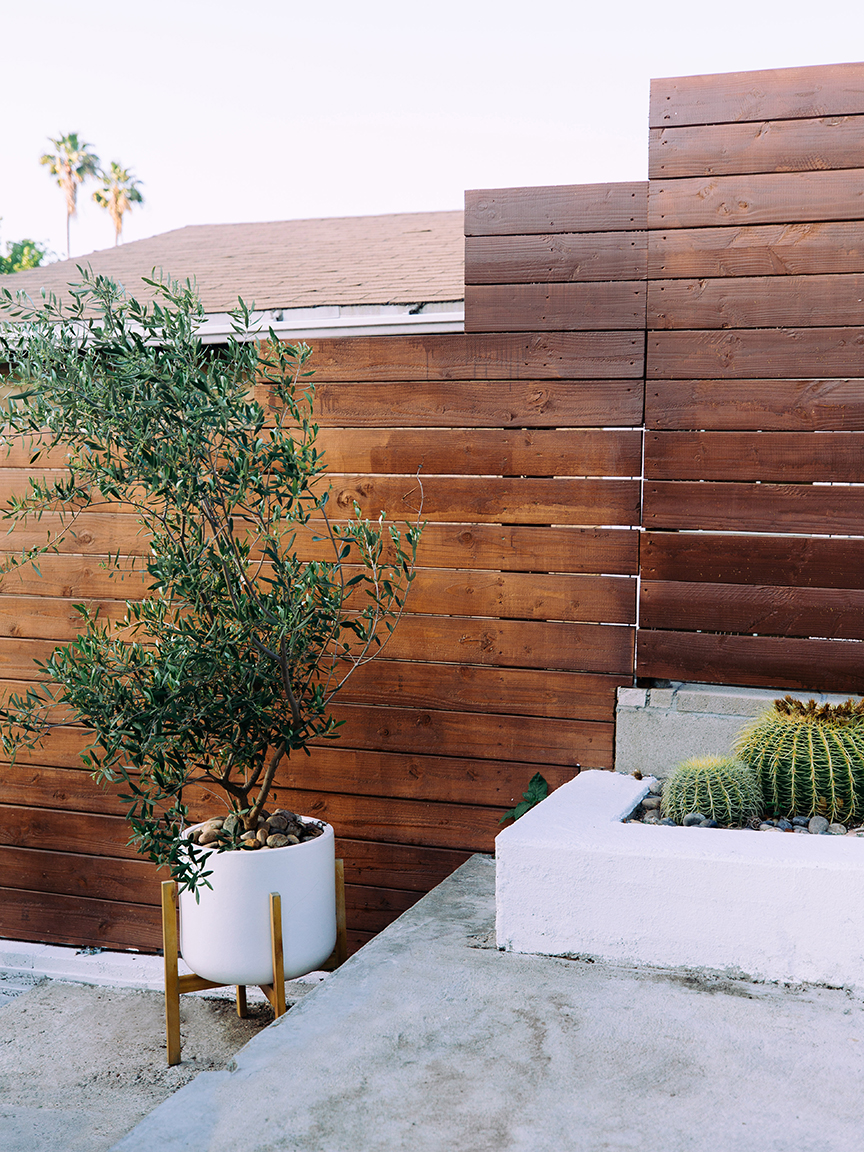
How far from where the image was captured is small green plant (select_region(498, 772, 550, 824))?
11.2 ft

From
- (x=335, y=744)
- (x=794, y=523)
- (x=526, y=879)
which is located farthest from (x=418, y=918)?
(x=794, y=523)

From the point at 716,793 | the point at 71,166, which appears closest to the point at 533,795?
the point at 716,793

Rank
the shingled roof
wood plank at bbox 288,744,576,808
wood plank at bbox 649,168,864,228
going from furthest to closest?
the shingled roof → wood plank at bbox 288,744,576,808 → wood plank at bbox 649,168,864,228

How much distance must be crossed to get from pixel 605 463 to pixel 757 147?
1.15 metres

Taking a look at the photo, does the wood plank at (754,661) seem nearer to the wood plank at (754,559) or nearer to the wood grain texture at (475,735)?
the wood plank at (754,559)

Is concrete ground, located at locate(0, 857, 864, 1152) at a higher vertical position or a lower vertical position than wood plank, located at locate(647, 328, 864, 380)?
lower

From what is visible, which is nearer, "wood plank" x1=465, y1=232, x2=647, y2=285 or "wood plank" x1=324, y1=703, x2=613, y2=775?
"wood plank" x1=465, y1=232, x2=647, y2=285

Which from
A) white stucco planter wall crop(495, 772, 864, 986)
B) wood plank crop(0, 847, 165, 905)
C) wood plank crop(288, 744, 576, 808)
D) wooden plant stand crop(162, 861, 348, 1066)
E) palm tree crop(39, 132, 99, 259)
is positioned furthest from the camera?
palm tree crop(39, 132, 99, 259)

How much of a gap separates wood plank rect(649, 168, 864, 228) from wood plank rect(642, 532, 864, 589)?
1.07 meters

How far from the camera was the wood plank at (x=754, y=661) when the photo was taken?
3.21 m

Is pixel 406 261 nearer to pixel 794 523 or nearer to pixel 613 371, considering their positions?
pixel 613 371

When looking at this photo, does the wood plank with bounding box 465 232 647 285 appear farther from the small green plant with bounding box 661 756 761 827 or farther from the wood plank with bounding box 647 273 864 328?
the small green plant with bounding box 661 756 761 827

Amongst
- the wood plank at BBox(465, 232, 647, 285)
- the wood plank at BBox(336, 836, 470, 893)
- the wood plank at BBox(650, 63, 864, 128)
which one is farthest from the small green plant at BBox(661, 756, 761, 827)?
the wood plank at BBox(650, 63, 864, 128)

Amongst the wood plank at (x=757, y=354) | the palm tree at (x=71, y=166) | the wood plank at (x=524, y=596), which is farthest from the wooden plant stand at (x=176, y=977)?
the palm tree at (x=71, y=166)
